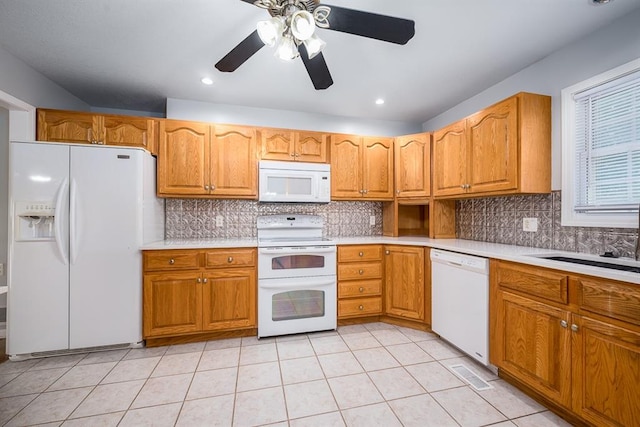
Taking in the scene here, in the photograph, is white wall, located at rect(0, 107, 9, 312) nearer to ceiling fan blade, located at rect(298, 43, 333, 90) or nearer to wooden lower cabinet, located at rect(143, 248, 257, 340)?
wooden lower cabinet, located at rect(143, 248, 257, 340)

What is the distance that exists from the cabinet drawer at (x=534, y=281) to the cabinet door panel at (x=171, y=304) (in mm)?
2438

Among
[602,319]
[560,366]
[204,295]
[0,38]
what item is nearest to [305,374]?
[204,295]

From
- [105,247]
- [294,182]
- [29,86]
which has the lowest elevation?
[105,247]

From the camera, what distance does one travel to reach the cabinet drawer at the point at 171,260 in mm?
2385

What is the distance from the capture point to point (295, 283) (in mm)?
2631

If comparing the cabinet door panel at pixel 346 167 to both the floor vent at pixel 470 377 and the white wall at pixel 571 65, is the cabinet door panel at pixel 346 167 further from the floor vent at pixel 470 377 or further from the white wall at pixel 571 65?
the floor vent at pixel 470 377

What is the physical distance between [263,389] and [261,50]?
242 cm

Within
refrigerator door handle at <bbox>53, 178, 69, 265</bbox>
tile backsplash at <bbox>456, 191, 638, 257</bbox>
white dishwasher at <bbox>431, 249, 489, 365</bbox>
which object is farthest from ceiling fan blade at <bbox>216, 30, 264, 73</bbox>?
tile backsplash at <bbox>456, 191, 638, 257</bbox>

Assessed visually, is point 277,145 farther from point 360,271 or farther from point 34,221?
point 34,221

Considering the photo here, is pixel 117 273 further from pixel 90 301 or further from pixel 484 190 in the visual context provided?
pixel 484 190

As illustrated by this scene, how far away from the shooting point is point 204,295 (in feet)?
8.16

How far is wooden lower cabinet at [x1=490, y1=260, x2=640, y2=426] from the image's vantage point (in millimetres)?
1257

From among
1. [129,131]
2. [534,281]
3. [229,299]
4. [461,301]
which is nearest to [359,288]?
[461,301]

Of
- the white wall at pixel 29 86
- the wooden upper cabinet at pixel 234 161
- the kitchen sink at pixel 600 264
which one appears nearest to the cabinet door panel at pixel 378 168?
the wooden upper cabinet at pixel 234 161
